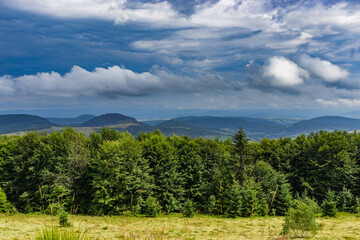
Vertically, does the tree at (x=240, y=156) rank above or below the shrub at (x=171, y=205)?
above

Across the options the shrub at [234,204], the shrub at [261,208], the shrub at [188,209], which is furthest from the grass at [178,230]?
the shrub at [261,208]

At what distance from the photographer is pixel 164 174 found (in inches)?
2044

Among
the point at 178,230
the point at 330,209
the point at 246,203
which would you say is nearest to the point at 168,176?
the point at 246,203

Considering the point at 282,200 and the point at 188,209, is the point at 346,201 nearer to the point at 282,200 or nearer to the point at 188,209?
the point at 282,200

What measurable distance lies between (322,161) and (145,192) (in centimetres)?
4214

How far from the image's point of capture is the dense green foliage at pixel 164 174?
154 feet

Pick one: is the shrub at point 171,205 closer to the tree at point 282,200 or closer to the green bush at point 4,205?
the tree at point 282,200

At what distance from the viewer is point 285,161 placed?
58.8 m

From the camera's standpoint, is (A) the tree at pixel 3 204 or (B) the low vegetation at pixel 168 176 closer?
(A) the tree at pixel 3 204

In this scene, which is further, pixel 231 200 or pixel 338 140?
pixel 338 140

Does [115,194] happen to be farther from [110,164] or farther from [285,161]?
[285,161]

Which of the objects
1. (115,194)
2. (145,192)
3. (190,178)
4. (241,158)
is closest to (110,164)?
(115,194)

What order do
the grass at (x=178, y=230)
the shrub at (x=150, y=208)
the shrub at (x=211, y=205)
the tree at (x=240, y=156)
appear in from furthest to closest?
1. the tree at (x=240, y=156)
2. the shrub at (x=211, y=205)
3. the shrub at (x=150, y=208)
4. the grass at (x=178, y=230)

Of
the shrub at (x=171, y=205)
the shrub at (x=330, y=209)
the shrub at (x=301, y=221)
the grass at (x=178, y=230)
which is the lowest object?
the shrub at (x=171, y=205)
